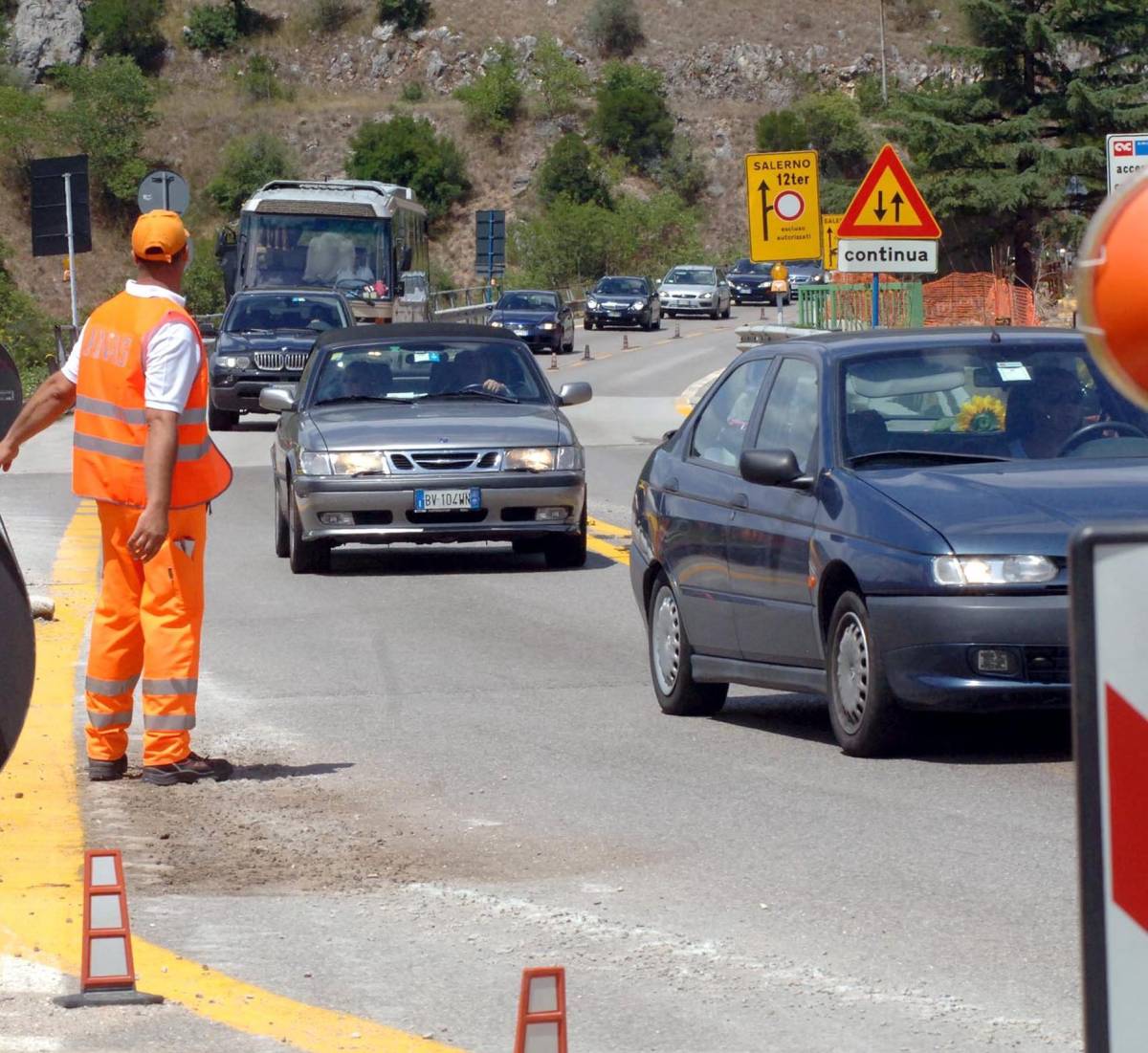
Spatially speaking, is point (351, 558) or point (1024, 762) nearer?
point (1024, 762)

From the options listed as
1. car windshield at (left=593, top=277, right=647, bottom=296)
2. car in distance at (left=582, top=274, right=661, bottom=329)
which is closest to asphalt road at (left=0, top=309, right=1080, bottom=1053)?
car in distance at (left=582, top=274, right=661, bottom=329)

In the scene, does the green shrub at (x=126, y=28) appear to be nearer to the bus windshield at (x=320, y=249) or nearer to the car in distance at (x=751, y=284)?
the car in distance at (x=751, y=284)

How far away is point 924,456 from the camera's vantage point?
8.86 metres

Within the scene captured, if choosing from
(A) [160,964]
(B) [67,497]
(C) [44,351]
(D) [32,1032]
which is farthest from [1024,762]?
(C) [44,351]

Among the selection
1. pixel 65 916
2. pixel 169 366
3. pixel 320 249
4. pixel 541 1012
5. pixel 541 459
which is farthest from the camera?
pixel 320 249

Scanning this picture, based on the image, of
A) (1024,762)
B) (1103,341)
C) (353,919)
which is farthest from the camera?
(1024,762)

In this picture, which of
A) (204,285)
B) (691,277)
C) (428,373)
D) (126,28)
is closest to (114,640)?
(428,373)

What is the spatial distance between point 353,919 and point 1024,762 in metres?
3.08

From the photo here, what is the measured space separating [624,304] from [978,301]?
22811mm

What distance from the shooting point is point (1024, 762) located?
834 cm

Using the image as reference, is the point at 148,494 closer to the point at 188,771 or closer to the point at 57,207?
the point at 188,771

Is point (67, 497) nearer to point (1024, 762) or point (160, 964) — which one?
point (1024, 762)

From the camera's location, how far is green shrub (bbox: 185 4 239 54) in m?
126

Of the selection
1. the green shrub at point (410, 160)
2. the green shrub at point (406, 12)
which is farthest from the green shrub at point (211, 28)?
the green shrub at point (410, 160)
